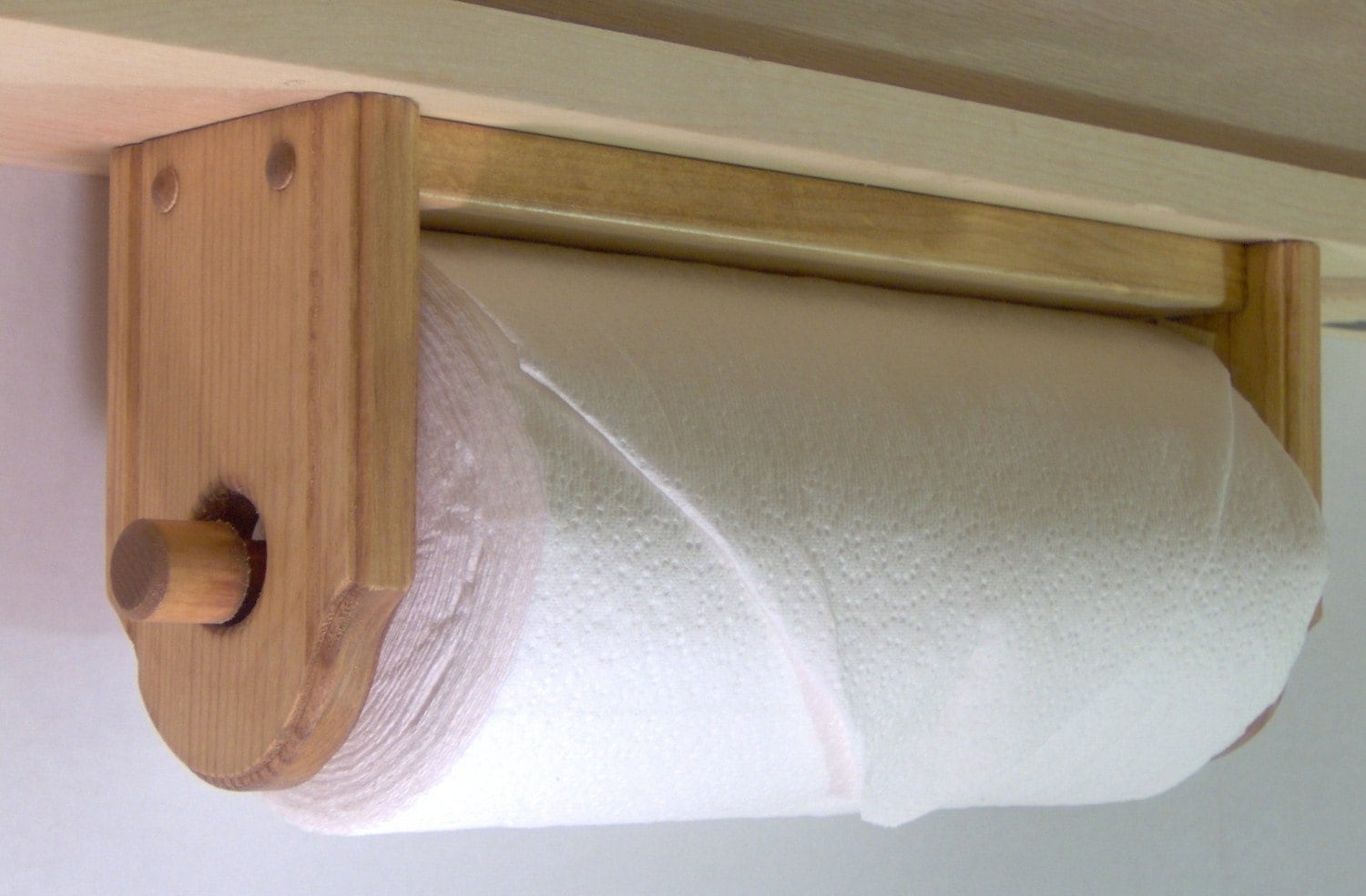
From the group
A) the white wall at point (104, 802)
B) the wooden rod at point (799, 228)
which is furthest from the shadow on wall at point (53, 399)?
the wooden rod at point (799, 228)

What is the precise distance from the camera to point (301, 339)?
1.04 ft

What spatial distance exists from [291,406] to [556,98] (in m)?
0.08

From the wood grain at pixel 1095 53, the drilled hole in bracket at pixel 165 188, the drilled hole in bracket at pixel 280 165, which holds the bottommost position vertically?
the drilled hole in bracket at pixel 280 165

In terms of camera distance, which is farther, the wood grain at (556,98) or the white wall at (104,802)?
the white wall at (104,802)

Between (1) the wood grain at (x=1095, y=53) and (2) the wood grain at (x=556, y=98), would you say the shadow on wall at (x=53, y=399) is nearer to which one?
(2) the wood grain at (x=556, y=98)

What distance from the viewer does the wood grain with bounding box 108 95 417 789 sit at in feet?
1.01

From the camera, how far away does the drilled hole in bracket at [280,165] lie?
32 centimetres

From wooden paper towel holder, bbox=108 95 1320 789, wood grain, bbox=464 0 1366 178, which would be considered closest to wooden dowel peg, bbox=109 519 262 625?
wooden paper towel holder, bbox=108 95 1320 789

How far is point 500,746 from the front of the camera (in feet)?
1.06

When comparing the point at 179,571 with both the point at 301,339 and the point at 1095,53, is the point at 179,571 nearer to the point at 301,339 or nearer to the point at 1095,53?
the point at 301,339

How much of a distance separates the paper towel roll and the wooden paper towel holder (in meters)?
0.01

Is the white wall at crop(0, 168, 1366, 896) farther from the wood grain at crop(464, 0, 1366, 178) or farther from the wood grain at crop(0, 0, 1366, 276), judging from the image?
the wood grain at crop(464, 0, 1366, 178)

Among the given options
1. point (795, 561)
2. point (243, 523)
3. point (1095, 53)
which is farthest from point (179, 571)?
point (1095, 53)

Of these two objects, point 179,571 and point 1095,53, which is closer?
point 179,571
